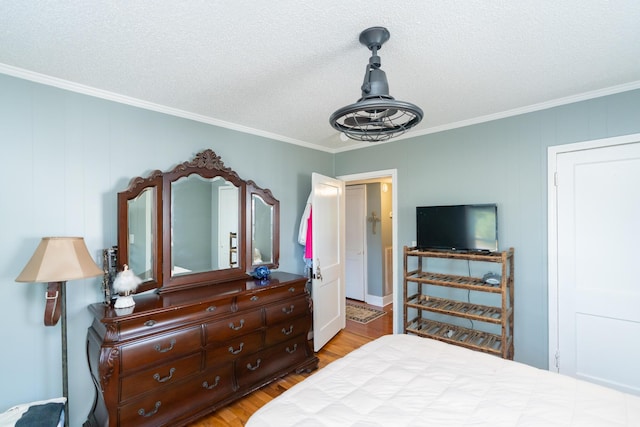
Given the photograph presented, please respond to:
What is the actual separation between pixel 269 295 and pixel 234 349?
0.50 metres

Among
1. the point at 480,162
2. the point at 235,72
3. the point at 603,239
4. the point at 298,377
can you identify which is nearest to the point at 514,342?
the point at 603,239

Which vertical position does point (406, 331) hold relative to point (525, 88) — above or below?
below

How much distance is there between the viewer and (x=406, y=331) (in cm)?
293

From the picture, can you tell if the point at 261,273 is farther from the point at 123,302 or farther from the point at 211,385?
the point at 123,302

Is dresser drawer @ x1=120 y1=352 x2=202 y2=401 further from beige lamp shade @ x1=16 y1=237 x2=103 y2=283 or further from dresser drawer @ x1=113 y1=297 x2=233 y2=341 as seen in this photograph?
beige lamp shade @ x1=16 y1=237 x2=103 y2=283

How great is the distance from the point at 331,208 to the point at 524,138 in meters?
2.03

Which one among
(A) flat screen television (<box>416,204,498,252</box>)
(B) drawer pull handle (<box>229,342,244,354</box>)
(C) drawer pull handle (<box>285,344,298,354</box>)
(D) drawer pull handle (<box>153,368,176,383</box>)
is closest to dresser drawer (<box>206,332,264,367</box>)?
(B) drawer pull handle (<box>229,342,244,354</box>)

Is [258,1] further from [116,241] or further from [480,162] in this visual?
[480,162]

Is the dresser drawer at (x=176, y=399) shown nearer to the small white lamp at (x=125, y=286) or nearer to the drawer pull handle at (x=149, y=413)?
the drawer pull handle at (x=149, y=413)

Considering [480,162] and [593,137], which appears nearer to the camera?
[593,137]

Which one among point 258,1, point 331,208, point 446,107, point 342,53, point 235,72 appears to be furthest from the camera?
point 331,208

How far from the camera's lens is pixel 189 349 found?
83.1 inches

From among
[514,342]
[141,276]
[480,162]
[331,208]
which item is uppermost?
[480,162]

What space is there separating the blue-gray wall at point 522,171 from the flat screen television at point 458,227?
211mm
